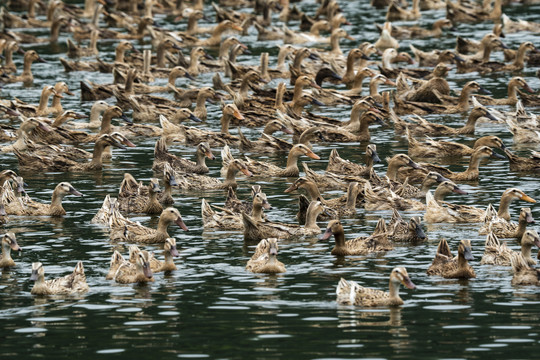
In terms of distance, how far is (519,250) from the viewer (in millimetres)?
19953

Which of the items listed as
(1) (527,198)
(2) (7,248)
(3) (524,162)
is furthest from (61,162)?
(1) (527,198)

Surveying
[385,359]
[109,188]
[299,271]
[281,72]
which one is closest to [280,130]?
[109,188]

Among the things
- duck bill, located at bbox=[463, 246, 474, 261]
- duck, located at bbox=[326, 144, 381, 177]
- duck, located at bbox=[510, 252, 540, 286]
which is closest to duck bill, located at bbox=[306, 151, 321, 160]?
duck, located at bbox=[326, 144, 381, 177]

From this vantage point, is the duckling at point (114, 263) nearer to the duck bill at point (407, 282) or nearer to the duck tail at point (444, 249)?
the duck bill at point (407, 282)

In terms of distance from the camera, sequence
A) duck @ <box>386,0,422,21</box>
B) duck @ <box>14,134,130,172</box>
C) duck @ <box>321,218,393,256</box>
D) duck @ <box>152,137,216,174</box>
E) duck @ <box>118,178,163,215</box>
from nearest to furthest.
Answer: duck @ <box>321,218,393,256</box>, duck @ <box>118,178,163,215</box>, duck @ <box>152,137,216,174</box>, duck @ <box>14,134,130,172</box>, duck @ <box>386,0,422,21</box>

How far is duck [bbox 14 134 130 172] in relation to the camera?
27.3 m

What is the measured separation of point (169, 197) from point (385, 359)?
10.0 m

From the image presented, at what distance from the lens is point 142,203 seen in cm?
2356

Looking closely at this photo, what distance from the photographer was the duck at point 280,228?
20.9 m

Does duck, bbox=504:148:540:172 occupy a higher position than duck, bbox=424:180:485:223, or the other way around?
duck, bbox=504:148:540:172

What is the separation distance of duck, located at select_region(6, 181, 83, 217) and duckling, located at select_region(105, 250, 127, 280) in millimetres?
4559

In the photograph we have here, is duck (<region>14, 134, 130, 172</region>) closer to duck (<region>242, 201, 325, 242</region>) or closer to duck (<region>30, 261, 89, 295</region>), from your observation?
duck (<region>242, 201, 325, 242</region>)

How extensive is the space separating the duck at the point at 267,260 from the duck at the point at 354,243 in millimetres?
1195

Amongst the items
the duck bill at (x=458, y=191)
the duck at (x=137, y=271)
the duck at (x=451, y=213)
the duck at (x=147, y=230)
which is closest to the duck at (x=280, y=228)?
the duck at (x=147, y=230)
